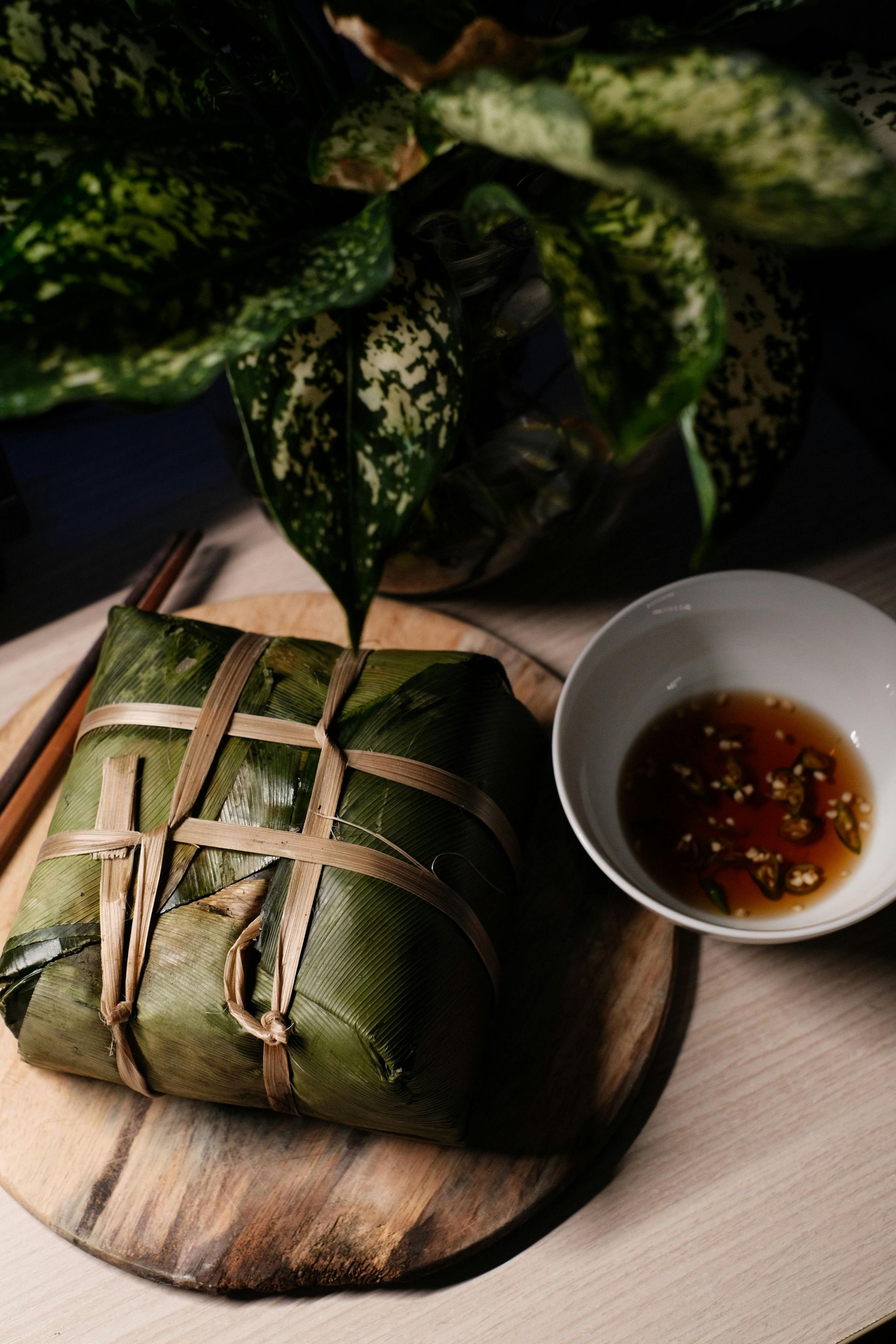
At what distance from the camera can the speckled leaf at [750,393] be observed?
42 centimetres

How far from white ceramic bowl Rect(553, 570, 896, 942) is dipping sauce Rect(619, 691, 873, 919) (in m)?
0.01

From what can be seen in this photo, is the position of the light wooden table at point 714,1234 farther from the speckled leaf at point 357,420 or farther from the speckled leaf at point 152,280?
the speckled leaf at point 152,280

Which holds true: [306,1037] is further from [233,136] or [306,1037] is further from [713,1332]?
[233,136]

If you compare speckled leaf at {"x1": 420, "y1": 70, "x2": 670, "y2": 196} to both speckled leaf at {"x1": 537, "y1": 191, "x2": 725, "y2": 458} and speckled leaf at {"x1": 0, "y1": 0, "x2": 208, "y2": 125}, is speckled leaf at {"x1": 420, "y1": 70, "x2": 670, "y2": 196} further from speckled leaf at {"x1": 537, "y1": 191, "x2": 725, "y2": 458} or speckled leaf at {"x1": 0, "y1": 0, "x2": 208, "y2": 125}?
speckled leaf at {"x1": 0, "y1": 0, "x2": 208, "y2": 125}

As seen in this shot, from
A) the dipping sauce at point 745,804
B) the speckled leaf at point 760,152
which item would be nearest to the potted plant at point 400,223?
the speckled leaf at point 760,152

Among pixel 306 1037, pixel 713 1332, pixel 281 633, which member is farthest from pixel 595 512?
pixel 713 1332

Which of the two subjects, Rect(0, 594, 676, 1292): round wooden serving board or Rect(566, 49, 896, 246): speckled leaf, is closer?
Rect(566, 49, 896, 246): speckled leaf

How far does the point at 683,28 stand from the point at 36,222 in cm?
36

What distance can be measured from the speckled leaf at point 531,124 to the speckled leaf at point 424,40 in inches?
1.5

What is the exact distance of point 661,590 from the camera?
30.5 inches

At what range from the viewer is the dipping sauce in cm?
73

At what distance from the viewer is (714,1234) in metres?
0.66

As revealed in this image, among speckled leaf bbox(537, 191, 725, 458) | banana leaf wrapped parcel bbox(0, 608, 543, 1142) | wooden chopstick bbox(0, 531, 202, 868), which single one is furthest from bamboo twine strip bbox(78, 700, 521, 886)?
speckled leaf bbox(537, 191, 725, 458)

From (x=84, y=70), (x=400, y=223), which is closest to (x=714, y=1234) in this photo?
Result: (x=400, y=223)
